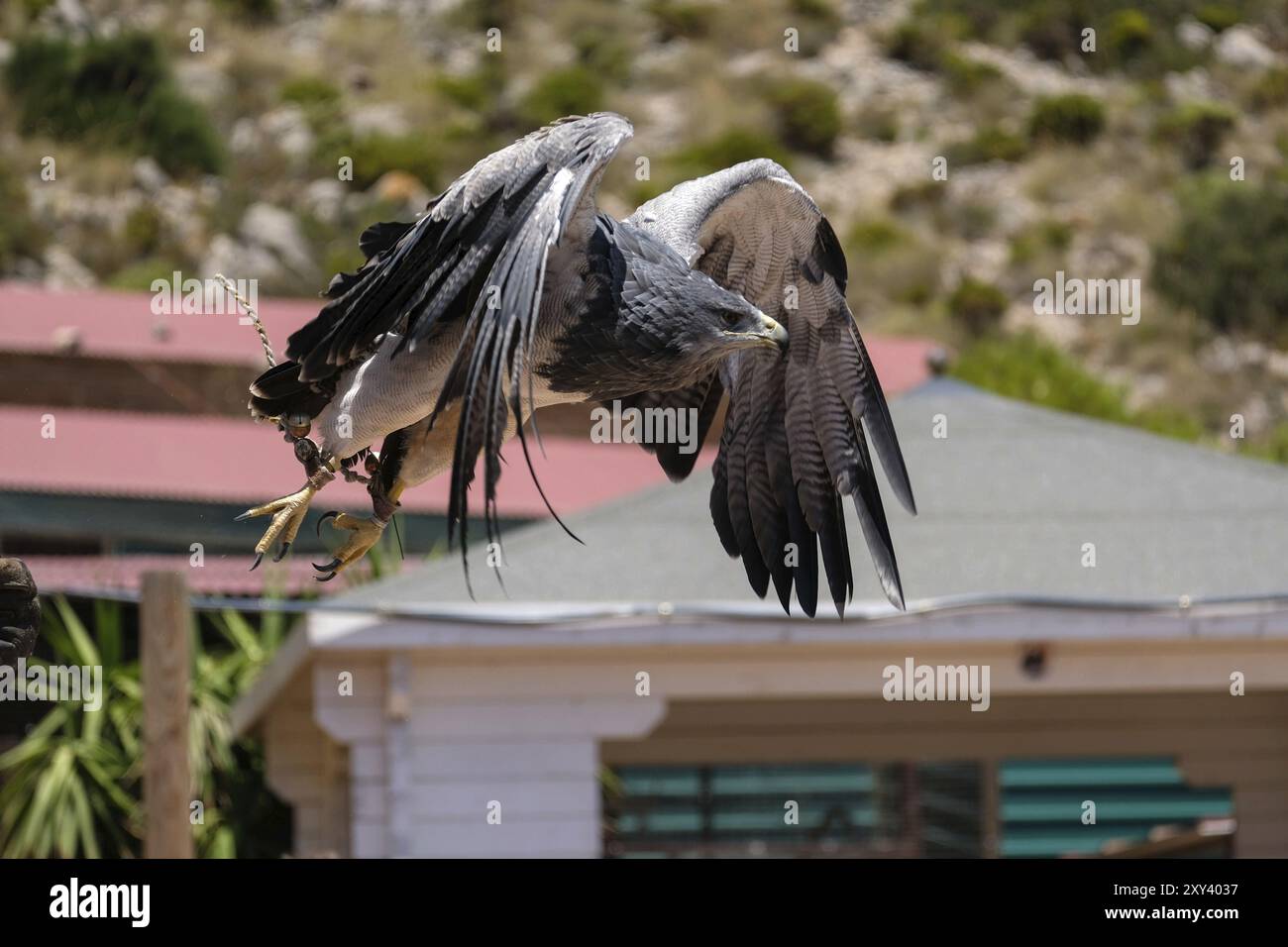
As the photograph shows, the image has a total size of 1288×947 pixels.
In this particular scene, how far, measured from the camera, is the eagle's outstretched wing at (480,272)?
4.54 metres

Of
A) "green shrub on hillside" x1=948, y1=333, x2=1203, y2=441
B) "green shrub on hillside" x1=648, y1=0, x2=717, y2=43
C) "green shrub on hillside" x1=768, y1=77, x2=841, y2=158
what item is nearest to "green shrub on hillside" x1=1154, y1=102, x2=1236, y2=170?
"green shrub on hillside" x1=768, y1=77, x2=841, y2=158

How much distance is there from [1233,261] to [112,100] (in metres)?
23.8

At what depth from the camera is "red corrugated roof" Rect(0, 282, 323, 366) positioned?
19844 mm

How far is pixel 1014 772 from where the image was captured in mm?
13672

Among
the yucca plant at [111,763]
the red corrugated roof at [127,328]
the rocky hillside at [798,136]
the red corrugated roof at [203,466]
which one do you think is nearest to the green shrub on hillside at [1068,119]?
the rocky hillside at [798,136]

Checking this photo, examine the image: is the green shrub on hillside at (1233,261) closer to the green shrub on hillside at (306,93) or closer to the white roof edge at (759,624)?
the green shrub on hillside at (306,93)

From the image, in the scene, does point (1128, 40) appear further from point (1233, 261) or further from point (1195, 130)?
point (1233, 261)

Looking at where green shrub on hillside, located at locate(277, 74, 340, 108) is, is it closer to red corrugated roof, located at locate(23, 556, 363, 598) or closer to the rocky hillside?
the rocky hillside

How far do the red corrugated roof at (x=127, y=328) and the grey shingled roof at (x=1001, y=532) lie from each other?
28.1ft

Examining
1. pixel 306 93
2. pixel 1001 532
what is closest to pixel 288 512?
pixel 1001 532

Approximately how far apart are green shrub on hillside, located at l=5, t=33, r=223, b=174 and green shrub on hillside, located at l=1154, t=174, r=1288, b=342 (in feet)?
66.8

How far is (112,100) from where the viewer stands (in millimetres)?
43312

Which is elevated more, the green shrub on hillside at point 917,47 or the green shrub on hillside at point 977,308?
the green shrub on hillside at point 917,47
